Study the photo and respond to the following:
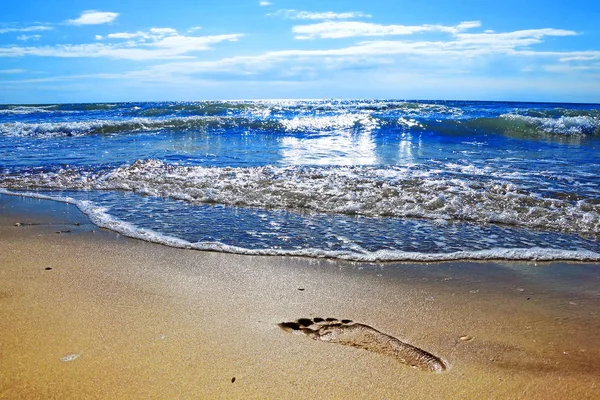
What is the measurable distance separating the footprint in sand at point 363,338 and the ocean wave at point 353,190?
266 cm

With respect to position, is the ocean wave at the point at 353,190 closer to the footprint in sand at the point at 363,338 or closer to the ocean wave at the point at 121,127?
the footprint in sand at the point at 363,338

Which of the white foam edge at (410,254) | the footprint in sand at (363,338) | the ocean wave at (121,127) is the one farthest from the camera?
the ocean wave at (121,127)

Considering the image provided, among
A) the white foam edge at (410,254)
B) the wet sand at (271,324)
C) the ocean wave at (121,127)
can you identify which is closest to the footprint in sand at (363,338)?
the wet sand at (271,324)

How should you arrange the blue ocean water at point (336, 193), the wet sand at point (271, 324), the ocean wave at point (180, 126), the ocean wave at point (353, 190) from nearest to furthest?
the wet sand at point (271, 324)
the blue ocean water at point (336, 193)
the ocean wave at point (353, 190)
the ocean wave at point (180, 126)

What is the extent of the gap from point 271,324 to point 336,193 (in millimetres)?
3686

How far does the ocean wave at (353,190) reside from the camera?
207 inches

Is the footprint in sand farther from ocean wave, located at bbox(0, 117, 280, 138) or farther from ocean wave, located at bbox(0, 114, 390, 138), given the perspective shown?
ocean wave, located at bbox(0, 117, 280, 138)

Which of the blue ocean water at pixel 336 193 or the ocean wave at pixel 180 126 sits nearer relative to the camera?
the blue ocean water at pixel 336 193

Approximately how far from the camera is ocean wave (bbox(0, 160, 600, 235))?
5.27 m

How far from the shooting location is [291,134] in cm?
1652

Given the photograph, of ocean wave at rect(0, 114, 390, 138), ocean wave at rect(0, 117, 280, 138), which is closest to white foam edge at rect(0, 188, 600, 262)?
ocean wave at rect(0, 114, 390, 138)

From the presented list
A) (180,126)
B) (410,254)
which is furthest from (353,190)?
(180,126)

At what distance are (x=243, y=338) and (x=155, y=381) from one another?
561 mm

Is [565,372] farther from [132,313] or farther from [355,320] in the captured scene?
[132,313]
